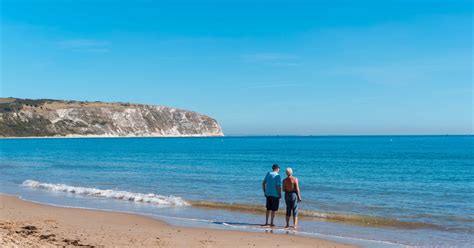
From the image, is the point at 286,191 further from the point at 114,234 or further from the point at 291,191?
the point at 114,234

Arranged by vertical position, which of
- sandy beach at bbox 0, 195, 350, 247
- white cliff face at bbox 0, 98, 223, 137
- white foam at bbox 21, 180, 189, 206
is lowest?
white foam at bbox 21, 180, 189, 206

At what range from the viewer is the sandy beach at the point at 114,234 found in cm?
1152

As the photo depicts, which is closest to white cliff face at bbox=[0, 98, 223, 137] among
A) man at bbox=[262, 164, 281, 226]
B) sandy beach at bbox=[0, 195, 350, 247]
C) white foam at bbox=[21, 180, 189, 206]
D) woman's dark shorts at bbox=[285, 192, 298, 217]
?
white foam at bbox=[21, 180, 189, 206]

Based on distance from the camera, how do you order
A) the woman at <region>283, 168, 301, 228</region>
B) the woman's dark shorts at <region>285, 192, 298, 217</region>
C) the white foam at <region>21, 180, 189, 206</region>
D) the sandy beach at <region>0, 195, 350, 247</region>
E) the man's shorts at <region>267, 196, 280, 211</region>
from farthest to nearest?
the white foam at <region>21, 180, 189, 206</region> < the man's shorts at <region>267, 196, 280, 211</region> < the woman's dark shorts at <region>285, 192, 298, 217</region> < the woman at <region>283, 168, 301, 228</region> < the sandy beach at <region>0, 195, 350, 247</region>

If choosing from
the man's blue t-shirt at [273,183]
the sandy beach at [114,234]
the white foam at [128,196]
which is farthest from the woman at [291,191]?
the white foam at [128,196]

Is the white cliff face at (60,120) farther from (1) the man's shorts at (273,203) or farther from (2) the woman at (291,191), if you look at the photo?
(2) the woman at (291,191)

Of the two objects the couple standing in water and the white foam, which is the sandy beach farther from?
the white foam

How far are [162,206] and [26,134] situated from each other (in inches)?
6871

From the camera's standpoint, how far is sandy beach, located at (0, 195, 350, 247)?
11.5 meters

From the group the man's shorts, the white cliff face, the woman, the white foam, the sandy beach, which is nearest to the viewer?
the sandy beach

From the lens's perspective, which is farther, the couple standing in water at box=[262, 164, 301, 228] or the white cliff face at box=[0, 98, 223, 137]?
the white cliff face at box=[0, 98, 223, 137]

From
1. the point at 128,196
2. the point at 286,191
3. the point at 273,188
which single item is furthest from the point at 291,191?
the point at 128,196

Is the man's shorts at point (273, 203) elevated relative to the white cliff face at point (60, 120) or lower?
lower

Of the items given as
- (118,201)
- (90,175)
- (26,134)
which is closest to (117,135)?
(26,134)
